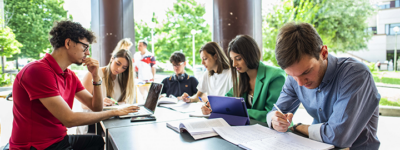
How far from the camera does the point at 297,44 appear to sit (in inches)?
47.0

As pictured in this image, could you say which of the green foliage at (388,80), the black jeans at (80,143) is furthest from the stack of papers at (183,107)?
the green foliage at (388,80)

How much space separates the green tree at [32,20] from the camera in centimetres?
595

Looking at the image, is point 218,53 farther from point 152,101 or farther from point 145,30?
point 145,30

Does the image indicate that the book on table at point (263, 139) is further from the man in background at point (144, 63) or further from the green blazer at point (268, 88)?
the man in background at point (144, 63)

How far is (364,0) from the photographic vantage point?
196 inches

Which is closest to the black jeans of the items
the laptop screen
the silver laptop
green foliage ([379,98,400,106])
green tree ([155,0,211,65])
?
the silver laptop

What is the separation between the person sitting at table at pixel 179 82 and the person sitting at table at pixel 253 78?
4.92ft

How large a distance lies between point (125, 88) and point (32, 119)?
1.51 metres

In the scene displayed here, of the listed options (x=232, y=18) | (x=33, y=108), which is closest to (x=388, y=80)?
(x=232, y=18)

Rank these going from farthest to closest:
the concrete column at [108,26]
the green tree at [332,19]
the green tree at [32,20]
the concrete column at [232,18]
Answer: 1. the green tree at [32,20]
2. the concrete column at [108,26]
3. the green tree at [332,19]
4. the concrete column at [232,18]

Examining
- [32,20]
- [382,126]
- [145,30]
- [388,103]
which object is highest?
[145,30]

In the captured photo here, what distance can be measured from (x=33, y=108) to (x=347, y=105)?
76.4 inches

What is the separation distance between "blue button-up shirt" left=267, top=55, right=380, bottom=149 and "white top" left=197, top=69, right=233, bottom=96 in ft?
5.12

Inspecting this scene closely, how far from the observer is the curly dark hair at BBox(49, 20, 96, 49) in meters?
1.83
